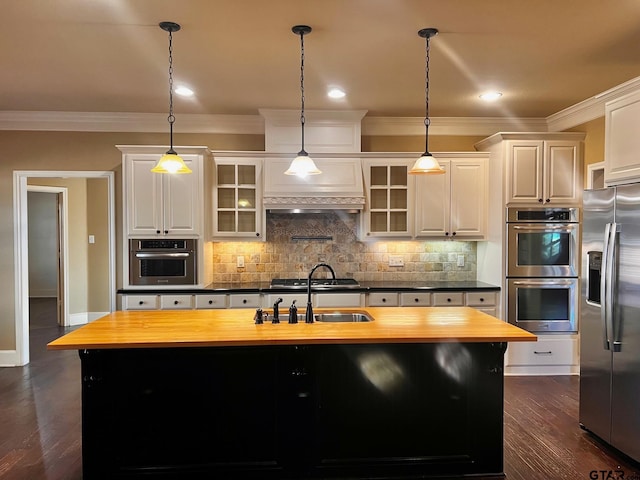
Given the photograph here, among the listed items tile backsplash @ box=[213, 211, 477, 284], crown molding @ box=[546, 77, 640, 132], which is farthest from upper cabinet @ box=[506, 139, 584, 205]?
tile backsplash @ box=[213, 211, 477, 284]

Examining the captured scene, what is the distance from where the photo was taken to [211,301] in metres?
4.37

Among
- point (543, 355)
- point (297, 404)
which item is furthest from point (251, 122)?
point (543, 355)

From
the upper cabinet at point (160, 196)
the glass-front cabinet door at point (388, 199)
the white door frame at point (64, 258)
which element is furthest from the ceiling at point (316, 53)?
the white door frame at point (64, 258)

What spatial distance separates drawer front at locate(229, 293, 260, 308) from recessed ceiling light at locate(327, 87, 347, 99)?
2004 millimetres

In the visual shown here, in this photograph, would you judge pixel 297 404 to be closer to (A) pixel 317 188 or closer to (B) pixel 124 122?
(A) pixel 317 188

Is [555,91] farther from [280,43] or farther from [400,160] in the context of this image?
[280,43]

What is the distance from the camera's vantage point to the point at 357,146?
4.61 metres

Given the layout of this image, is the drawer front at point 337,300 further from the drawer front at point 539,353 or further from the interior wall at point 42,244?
the interior wall at point 42,244

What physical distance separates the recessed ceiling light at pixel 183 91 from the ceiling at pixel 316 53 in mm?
84

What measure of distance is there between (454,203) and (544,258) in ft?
3.33

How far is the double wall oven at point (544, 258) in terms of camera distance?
14.3 ft

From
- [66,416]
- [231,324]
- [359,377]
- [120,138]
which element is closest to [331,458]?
[359,377]

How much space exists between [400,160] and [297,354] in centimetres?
279

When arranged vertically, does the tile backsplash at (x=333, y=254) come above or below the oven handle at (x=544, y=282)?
above
